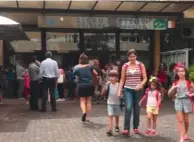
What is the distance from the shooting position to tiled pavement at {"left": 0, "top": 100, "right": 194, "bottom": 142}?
9094 mm

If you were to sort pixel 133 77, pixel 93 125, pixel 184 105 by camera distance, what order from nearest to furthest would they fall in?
pixel 184 105, pixel 133 77, pixel 93 125

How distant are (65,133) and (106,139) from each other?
1.14 m

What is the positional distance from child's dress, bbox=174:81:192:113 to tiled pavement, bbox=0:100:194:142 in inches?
31.8

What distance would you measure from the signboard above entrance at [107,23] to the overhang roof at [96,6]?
14.5 inches

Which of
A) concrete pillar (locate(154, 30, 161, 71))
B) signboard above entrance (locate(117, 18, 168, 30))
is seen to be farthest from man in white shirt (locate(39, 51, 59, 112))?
concrete pillar (locate(154, 30, 161, 71))

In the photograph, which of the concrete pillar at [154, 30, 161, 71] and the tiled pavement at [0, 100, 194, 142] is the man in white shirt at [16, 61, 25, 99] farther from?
the concrete pillar at [154, 30, 161, 71]

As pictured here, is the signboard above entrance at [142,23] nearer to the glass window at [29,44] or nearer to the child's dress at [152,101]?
the glass window at [29,44]

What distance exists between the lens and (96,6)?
17984mm

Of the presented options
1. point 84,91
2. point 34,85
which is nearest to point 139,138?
point 84,91

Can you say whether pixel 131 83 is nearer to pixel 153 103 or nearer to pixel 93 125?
pixel 153 103

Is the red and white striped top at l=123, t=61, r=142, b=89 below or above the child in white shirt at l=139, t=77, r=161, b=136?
above

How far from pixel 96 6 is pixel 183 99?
10.1 metres

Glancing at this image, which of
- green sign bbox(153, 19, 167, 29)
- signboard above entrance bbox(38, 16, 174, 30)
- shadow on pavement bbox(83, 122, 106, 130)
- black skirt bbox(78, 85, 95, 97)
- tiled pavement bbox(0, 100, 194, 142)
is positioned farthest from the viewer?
green sign bbox(153, 19, 167, 29)

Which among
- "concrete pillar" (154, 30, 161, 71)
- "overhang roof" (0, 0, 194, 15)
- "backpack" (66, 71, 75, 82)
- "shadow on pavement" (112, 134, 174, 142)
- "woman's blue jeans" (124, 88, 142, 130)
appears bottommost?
"shadow on pavement" (112, 134, 174, 142)
